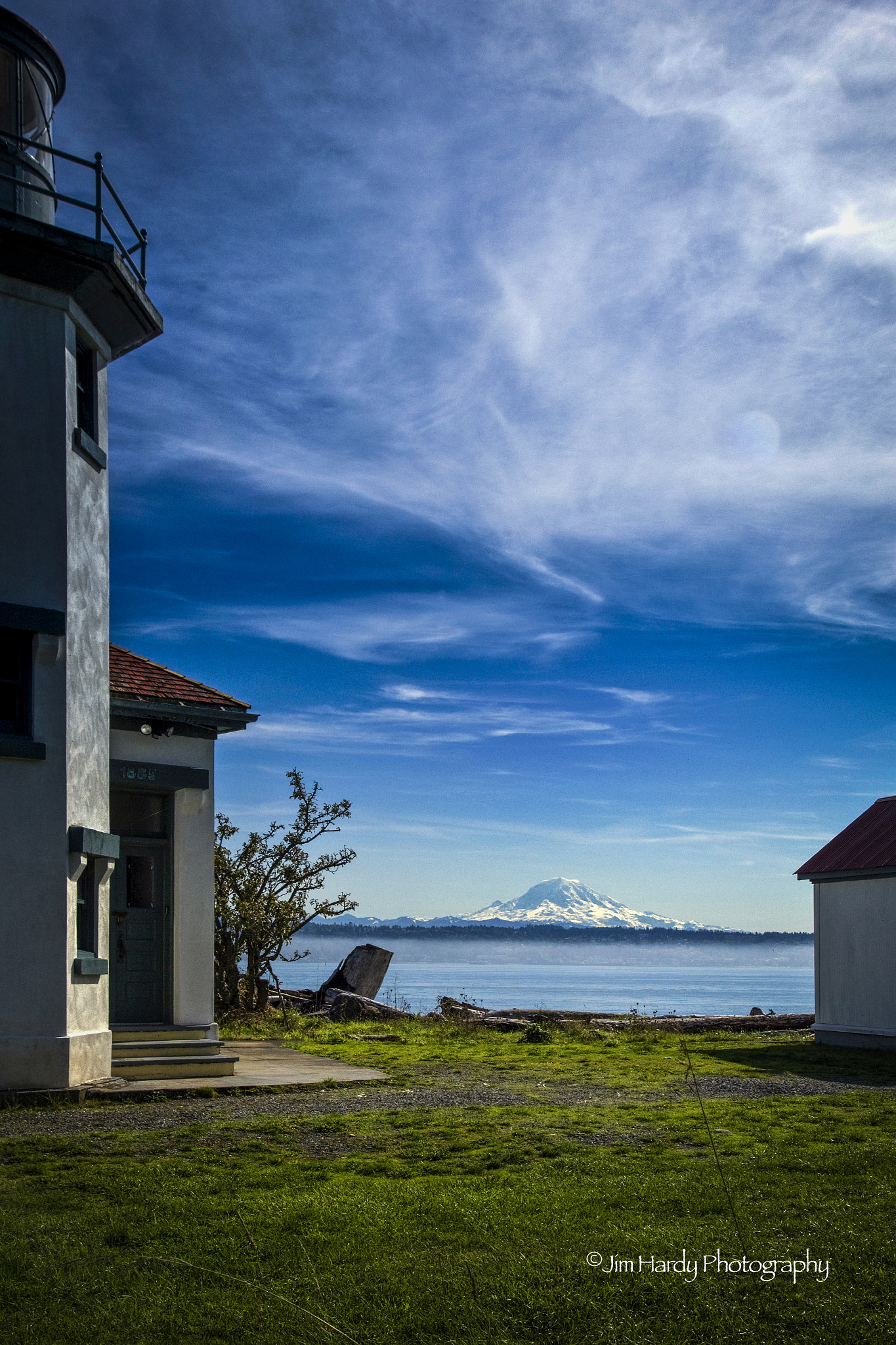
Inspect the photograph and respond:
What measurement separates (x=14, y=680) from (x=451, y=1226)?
7.72 m

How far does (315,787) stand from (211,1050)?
8.76m

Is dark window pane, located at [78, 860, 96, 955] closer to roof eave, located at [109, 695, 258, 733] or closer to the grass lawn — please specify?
the grass lawn

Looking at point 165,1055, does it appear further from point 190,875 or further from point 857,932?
point 857,932

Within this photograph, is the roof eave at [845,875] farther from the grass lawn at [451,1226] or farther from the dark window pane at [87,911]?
the dark window pane at [87,911]

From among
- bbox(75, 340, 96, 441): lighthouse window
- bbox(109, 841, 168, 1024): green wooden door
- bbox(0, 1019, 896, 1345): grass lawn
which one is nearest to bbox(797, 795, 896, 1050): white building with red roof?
bbox(0, 1019, 896, 1345): grass lawn

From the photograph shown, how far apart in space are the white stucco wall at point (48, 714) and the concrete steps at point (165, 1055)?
1.17 meters

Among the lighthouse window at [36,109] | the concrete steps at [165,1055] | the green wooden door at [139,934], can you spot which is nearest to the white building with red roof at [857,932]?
the concrete steps at [165,1055]

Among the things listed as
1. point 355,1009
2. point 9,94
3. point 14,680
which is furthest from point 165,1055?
point 9,94

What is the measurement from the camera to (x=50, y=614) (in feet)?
38.9

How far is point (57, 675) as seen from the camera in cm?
1198

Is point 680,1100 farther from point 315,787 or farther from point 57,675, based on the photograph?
point 315,787

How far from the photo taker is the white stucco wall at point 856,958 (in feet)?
59.7

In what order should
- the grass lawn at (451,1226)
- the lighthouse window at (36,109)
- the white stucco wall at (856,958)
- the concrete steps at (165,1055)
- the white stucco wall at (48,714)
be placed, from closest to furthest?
the grass lawn at (451,1226)
the white stucco wall at (48,714)
the lighthouse window at (36,109)
the concrete steps at (165,1055)
the white stucco wall at (856,958)

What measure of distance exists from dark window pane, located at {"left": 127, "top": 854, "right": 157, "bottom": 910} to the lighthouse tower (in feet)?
5.54
